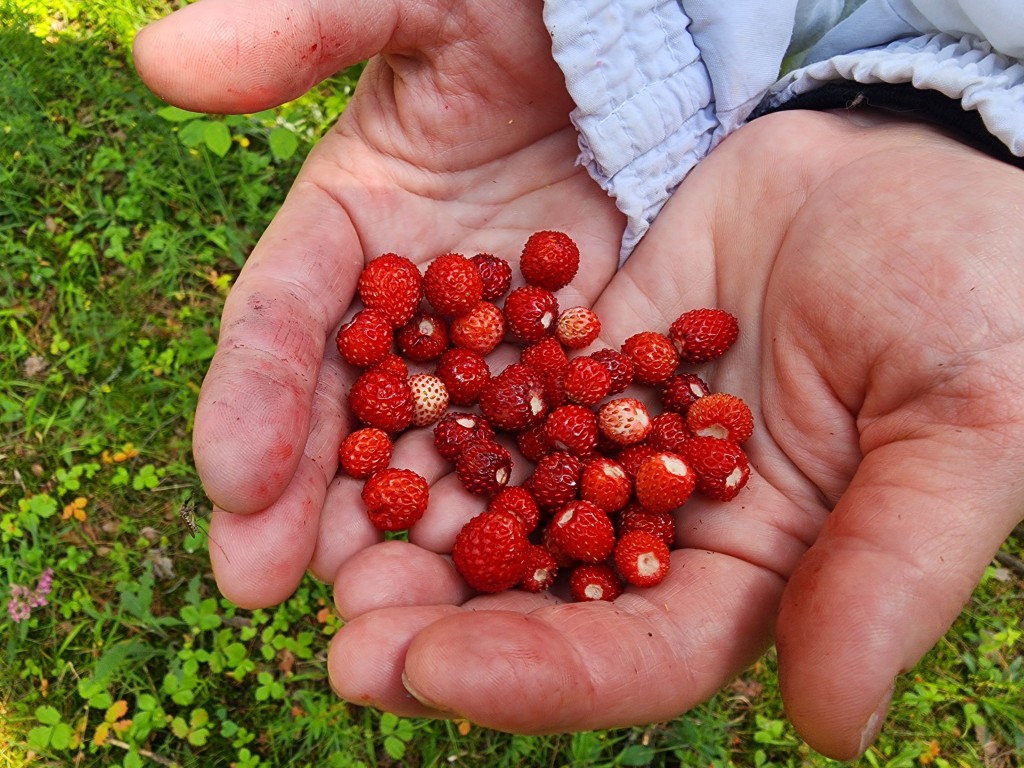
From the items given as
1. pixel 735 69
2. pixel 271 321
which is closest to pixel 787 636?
pixel 271 321

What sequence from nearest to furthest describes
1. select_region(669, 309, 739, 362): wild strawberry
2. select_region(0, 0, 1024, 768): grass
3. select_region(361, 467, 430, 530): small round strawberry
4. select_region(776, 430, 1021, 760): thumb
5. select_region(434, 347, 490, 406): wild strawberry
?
1. select_region(776, 430, 1021, 760): thumb
2. select_region(361, 467, 430, 530): small round strawberry
3. select_region(669, 309, 739, 362): wild strawberry
4. select_region(434, 347, 490, 406): wild strawberry
5. select_region(0, 0, 1024, 768): grass

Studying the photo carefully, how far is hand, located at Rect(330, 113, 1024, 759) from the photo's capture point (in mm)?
2205

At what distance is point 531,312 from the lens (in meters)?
3.41

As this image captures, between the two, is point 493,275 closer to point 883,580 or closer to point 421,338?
point 421,338

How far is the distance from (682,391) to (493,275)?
88cm

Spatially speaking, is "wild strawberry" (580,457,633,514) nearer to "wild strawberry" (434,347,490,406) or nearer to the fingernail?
"wild strawberry" (434,347,490,406)

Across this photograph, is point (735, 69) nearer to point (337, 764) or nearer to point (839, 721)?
point (839, 721)

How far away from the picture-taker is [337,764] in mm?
3613

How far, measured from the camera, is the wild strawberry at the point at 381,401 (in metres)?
3.03

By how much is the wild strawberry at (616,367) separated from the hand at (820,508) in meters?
0.35

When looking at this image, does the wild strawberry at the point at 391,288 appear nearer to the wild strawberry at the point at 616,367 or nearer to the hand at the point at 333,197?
the hand at the point at 333,197

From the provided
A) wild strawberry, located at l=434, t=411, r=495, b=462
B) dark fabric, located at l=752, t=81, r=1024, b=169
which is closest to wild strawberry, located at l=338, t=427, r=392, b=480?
wild strawberry, located at l=434, t=411, r=495, b=462

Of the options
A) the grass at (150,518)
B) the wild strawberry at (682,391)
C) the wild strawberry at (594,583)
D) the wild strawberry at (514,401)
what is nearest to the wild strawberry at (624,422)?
the wild strawberry at (682,391)

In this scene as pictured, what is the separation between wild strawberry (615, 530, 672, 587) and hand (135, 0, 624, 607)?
0.82m
